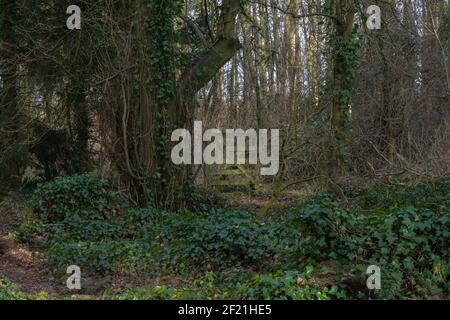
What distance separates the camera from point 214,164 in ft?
57.3

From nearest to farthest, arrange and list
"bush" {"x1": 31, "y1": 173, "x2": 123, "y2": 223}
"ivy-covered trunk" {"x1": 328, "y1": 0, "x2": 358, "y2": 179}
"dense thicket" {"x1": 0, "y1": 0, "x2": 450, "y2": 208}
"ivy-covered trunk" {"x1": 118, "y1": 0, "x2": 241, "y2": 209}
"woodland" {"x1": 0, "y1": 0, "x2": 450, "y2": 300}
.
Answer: "woodland" {"x1": 0, "y1": 0, "x2": 450, "y2": 300}
"bush" {"x1": 31, "y1": 173, "x2": 123, "y2": 223}
"ivy-covered trunk" {"x1": 118, "y1": 0, "x2": 241, "y2": 209}
"dense thicket" {"x1": 0, "y1": 0, "x2": 450, "y2": 208}
"ivy-covered trunk" {"x1": 328, "y1": 0, "x2": 358, "y2": 179}

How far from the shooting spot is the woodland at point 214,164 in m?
7.44

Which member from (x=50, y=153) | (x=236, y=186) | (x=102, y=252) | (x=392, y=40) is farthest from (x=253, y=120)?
(x=102, y=252)

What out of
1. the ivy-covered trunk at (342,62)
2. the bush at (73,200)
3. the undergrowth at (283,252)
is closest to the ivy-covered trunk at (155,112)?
the bush at (73,200)

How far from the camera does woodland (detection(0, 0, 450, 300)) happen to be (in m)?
7.44

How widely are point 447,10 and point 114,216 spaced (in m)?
11.7

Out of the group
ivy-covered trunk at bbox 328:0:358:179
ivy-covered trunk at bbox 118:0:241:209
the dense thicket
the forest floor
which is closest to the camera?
the forest floor

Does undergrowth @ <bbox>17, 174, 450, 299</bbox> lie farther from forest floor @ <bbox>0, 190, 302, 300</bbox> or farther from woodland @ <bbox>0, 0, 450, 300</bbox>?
forest floor @ <bbox>0, 190, 302, 300</bbox>

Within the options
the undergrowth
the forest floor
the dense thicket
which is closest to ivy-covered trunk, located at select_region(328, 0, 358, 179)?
the dense thicket

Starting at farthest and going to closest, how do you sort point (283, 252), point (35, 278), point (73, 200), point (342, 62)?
point (342, 62) → point (73, 200) → point (35, 278) → point (283, 252)

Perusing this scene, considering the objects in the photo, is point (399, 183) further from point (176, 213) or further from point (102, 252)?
point (102, 252)

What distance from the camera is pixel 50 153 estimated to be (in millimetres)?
16562

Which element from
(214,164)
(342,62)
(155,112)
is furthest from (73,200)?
(342,62)

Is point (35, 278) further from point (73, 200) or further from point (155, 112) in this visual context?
point (155, 112)
